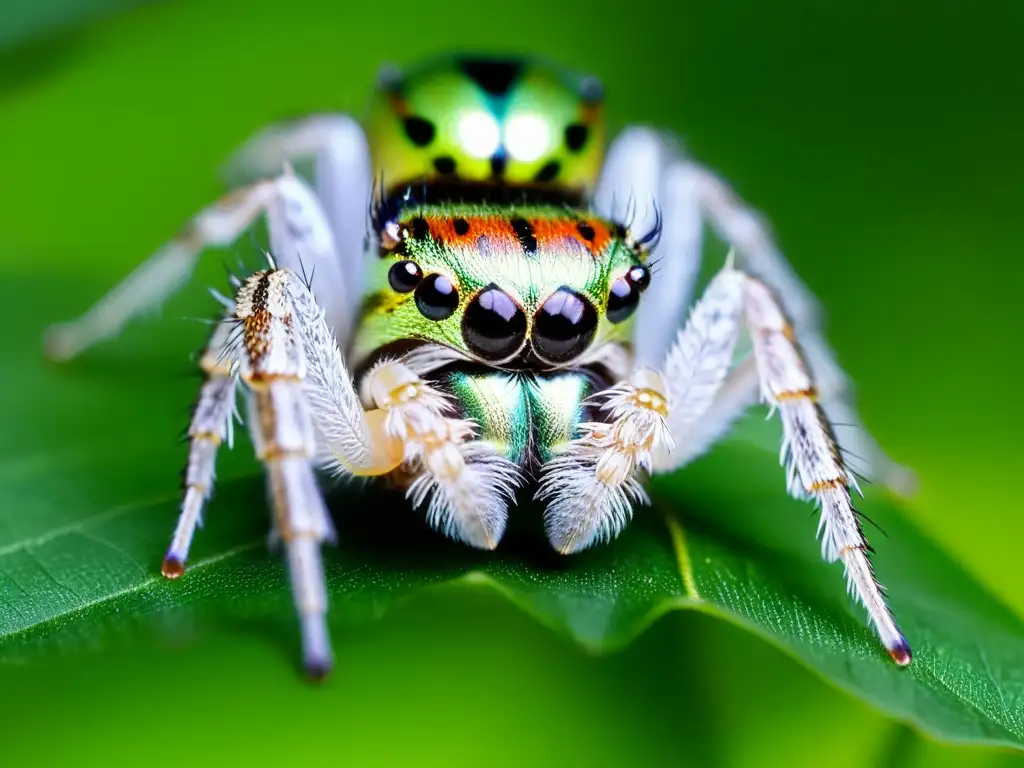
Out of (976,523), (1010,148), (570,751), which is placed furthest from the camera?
(1010,148)

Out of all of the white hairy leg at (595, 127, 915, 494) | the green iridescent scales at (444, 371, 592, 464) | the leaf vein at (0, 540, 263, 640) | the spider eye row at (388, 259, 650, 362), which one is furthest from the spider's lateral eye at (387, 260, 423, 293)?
the white hairy leg at (595, 127, 915, 494)

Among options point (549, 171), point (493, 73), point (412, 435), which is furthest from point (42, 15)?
point (412, 435)

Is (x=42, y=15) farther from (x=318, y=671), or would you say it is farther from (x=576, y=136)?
(x=318, y=671)

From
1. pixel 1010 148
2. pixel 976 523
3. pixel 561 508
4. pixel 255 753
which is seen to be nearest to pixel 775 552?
pixel 561 508

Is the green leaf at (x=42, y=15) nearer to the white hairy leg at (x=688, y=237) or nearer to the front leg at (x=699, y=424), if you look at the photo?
the white hairy leg at (x=688, y=237)

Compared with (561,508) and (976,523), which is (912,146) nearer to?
(976,523)

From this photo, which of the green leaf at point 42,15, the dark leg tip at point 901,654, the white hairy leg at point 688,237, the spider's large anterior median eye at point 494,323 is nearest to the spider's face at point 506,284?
the spider's large anterior median eye at point 494,323
